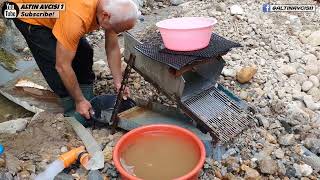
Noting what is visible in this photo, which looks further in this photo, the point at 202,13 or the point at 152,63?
the point at 202,13

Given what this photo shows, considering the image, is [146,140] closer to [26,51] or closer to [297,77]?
[297,77]

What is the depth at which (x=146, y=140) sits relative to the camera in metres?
2.54

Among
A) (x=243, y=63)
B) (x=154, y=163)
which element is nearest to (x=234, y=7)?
(x=243, y=63)

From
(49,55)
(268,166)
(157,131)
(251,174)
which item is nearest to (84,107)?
(49,55)

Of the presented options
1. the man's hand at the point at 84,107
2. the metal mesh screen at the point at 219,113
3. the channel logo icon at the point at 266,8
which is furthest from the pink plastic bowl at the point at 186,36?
the channel logo icon at the point at 266,8

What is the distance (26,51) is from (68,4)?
A: 2.32m

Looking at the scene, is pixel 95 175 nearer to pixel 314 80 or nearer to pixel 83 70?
pixel 83 70

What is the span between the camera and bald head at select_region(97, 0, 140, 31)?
263 cm

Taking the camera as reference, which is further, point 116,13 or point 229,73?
point 229,73

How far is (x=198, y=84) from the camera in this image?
3.17 m

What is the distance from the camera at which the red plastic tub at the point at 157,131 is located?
2204 mm

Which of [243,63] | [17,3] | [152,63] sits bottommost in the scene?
[243,63]

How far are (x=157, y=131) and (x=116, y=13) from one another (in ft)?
2.76

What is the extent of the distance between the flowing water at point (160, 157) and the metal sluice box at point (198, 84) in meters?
0.43
